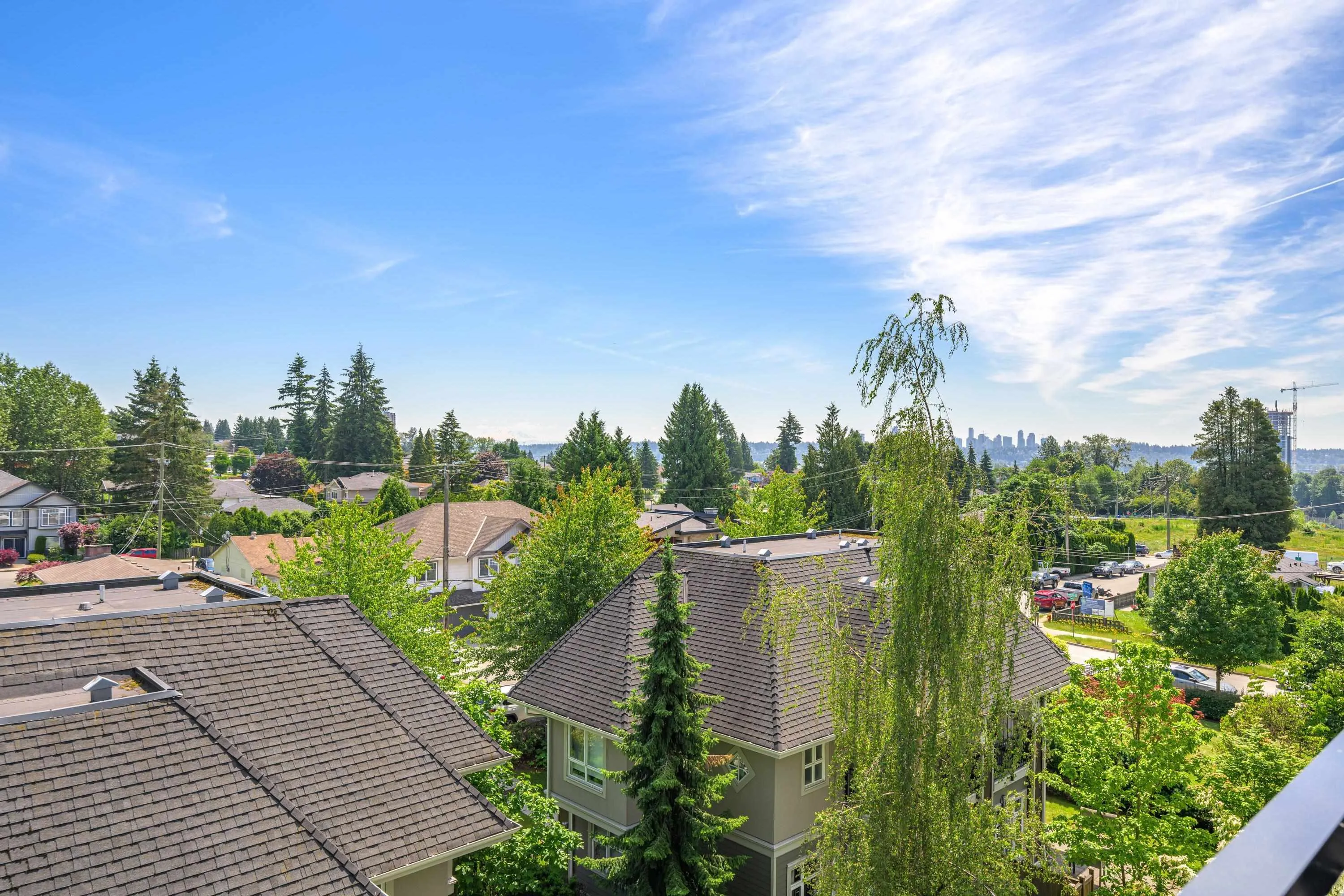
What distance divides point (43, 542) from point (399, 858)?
2587 inches

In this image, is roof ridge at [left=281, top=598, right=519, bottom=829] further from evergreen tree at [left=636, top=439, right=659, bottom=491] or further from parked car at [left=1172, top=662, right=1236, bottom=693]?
evergreen tree at [left=636, top=439, right=659, bottom=491]

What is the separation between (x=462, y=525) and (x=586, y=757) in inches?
1390

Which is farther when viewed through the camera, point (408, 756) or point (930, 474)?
point (408, 756)

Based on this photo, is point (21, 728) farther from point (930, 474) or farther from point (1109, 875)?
point (1109, 875)

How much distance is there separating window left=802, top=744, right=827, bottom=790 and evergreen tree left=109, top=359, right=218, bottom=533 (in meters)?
58.7

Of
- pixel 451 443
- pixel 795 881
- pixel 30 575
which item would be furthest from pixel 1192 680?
pixel 451 443

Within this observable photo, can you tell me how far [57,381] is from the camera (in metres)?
68.9

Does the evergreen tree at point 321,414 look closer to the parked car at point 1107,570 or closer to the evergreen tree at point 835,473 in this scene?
the evergreen tree at point 835,473

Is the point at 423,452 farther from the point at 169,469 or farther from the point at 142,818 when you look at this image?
the point at 142,818

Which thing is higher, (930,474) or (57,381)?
(57,381)

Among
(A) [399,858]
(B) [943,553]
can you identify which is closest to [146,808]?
(A) [399,858]

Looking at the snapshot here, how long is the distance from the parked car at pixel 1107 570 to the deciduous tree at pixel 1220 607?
31400mm

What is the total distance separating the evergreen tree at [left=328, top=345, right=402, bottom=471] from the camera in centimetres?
9094

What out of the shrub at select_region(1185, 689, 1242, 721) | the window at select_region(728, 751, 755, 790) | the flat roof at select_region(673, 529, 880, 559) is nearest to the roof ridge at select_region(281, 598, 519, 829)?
the window at select_region(728, 751, 755, 790)
